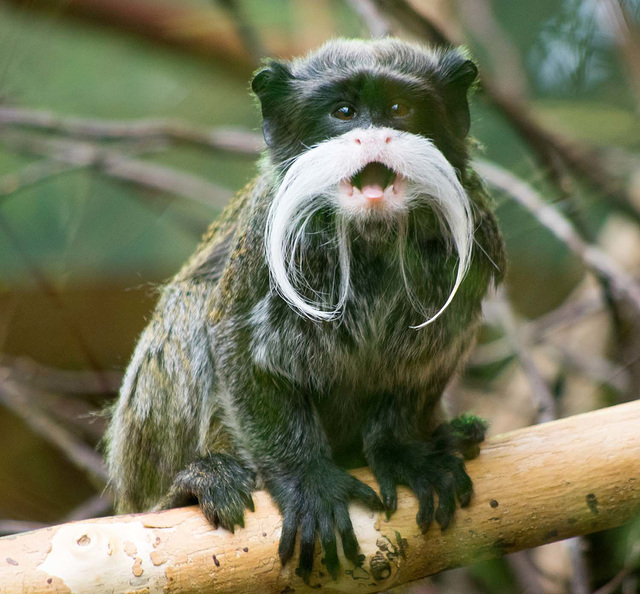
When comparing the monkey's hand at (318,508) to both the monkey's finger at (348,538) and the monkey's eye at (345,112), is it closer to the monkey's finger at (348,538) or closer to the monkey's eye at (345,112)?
the monkey's finger at (348,538)

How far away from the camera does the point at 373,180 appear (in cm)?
207

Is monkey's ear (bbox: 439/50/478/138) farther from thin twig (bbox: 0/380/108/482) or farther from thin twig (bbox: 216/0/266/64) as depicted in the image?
thin twig (bbox: 0/380/108/482)

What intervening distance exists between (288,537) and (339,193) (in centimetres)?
95

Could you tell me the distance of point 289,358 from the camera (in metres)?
2.43

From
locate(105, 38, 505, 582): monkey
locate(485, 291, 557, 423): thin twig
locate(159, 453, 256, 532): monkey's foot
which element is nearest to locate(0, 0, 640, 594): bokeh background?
locate(485, 291, 557, 423): thin twig

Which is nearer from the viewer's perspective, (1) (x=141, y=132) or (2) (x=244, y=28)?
(1) (x=141, y=132)

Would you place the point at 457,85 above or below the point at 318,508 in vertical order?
above

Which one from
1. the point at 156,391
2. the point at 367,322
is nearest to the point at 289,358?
the point at 367,322

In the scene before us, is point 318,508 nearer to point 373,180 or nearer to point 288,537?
point 288,537

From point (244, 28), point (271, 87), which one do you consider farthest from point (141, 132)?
point (271, 87)

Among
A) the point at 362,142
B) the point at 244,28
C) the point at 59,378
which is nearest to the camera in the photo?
the point at 362,142

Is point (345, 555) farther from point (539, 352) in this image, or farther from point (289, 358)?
point (539, 352)

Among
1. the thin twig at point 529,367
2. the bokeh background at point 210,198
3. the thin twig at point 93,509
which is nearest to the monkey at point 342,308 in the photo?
the bokeh background at point 210,198

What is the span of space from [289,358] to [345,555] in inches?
23.4
